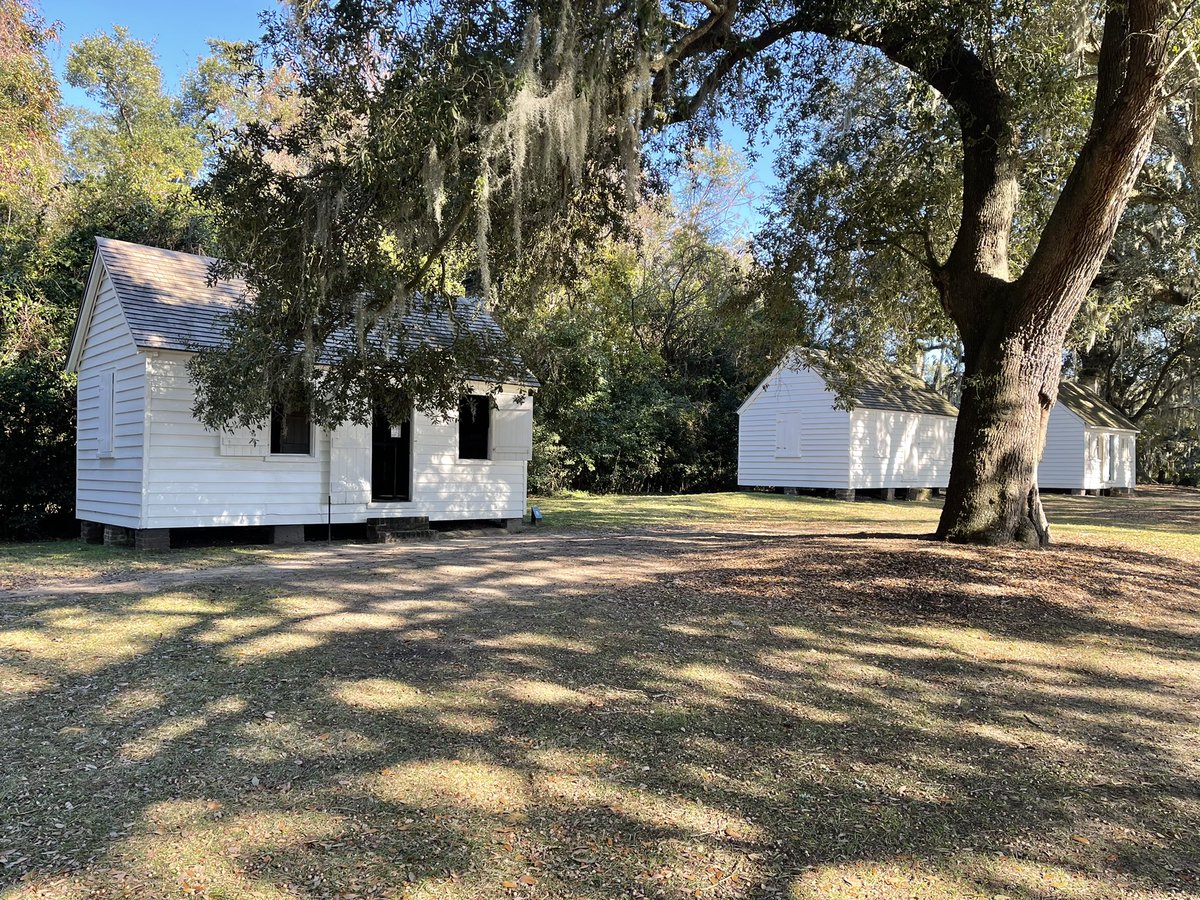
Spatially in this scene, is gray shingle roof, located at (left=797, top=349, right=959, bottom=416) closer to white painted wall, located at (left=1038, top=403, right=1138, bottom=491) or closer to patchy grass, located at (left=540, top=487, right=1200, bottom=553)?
patchy grass, located at (left=540, top=487, right=1200, bottom=553)

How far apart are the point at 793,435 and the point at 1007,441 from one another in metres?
15.2

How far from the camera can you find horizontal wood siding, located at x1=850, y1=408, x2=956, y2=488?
897 inches

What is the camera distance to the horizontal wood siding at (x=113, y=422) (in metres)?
10.4

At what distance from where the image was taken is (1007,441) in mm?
8812

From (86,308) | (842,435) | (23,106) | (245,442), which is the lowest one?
(245,442)

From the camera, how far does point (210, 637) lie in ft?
17.8

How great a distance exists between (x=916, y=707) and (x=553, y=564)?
17.2 feet

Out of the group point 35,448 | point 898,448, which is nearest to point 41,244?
point 35,448

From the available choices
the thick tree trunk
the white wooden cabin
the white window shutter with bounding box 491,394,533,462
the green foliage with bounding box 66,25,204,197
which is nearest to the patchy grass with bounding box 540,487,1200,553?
the white window shutter with bounding box 491,394,533,462

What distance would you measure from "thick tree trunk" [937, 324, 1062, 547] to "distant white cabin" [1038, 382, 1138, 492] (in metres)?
20.5

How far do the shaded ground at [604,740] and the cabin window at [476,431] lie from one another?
260 inches

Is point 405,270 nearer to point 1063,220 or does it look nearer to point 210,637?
point 210,637

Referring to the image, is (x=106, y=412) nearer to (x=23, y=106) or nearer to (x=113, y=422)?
(x=113, y=422)

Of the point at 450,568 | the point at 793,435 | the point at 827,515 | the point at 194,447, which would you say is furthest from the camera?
the point at 793,435
